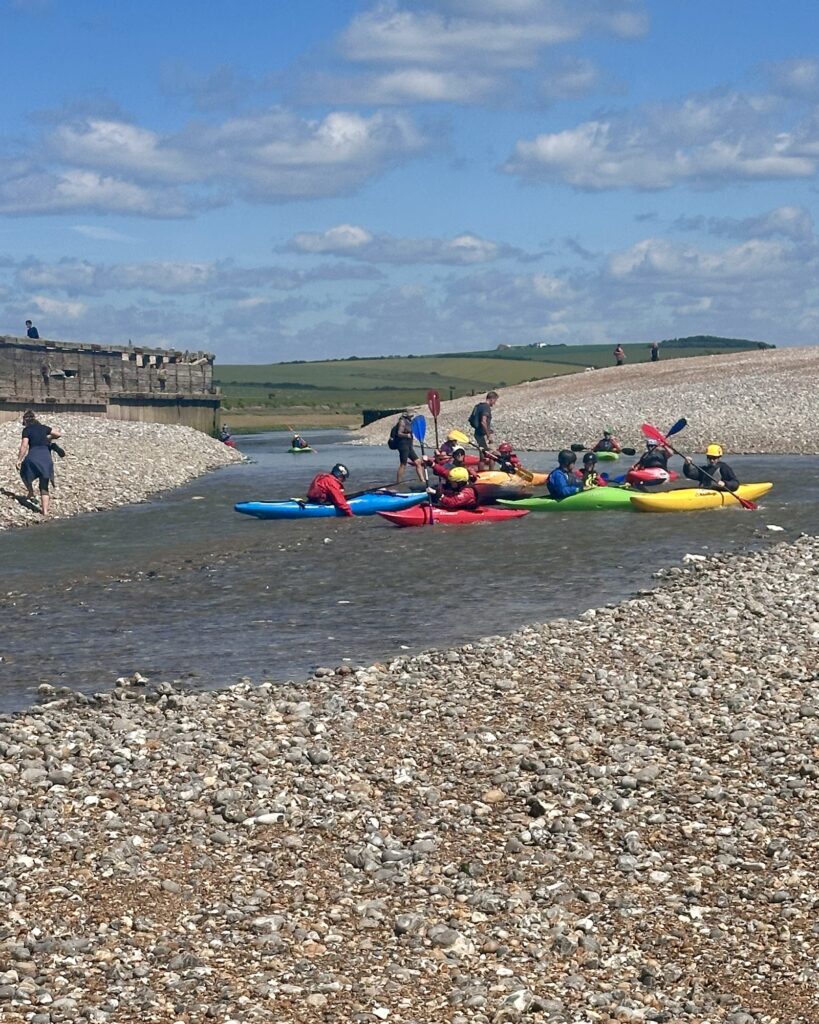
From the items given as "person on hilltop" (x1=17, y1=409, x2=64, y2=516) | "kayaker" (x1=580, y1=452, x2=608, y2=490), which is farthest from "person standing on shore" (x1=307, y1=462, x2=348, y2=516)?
"person on hilltop" (x1=17, y1=409, x2=64, y2=516)

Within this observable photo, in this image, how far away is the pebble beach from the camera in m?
7.55

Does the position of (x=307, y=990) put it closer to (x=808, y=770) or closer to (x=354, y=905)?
(x=354, y=905)

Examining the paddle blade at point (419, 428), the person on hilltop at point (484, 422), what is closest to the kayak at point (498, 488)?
the paddle blade at point (419, 428)

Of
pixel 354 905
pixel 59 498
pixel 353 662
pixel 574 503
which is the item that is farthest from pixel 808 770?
pixel 59 498

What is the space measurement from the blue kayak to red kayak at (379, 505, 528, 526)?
1335 millimetres

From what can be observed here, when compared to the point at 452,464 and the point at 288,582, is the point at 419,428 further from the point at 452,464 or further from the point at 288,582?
the point at 288,582

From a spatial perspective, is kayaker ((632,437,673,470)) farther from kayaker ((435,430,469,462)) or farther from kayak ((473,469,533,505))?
kayaker ((435,430,469,462))

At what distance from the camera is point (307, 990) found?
7.49 meters

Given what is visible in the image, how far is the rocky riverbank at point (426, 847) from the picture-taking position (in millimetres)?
7547

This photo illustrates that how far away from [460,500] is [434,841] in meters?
18.6

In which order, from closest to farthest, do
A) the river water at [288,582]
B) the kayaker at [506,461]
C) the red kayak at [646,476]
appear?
the river water at [288,582] → the kayaker at [506,461] → the red kayak at [646,476]

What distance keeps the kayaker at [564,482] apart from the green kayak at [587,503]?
0.37 ft

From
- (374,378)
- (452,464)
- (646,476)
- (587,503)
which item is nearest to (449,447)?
(452,464)

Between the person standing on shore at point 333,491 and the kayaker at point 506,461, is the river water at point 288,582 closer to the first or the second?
the person standing on shore at point 333,491
